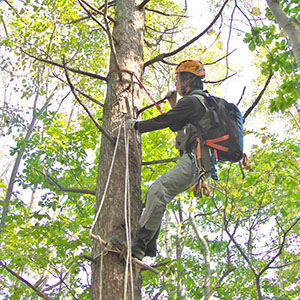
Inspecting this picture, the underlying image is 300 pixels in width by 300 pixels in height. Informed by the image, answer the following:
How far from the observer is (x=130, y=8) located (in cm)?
419

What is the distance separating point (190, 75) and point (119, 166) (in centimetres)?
118

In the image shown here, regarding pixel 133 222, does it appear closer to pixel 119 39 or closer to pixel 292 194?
pixel 119 39

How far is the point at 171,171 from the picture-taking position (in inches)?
108

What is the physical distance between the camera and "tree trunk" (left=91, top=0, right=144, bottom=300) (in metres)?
2.33

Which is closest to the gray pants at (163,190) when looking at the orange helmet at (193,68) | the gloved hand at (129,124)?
the gloved hand at (129,124)

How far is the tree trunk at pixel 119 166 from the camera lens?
233 cm

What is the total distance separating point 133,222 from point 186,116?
987mm

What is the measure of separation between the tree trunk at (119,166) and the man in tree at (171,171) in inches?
5.6

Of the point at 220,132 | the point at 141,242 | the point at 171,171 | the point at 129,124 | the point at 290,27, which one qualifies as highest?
the point at 290,27

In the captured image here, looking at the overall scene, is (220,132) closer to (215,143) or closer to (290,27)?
(215,143)

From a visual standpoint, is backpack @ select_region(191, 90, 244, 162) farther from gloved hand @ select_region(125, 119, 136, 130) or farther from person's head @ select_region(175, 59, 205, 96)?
gloved hand @ select_region(125, 119, 136, 130)

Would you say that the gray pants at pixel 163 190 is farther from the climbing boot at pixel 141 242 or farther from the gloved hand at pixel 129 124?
the gloved hand at pixel 129 124

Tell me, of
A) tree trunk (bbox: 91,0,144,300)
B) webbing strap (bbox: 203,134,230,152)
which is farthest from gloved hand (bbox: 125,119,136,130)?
webbing strap (bbox: 203,134,230,152)

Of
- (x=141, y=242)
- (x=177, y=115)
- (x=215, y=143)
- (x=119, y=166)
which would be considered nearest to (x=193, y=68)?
(x=177, y=115)
